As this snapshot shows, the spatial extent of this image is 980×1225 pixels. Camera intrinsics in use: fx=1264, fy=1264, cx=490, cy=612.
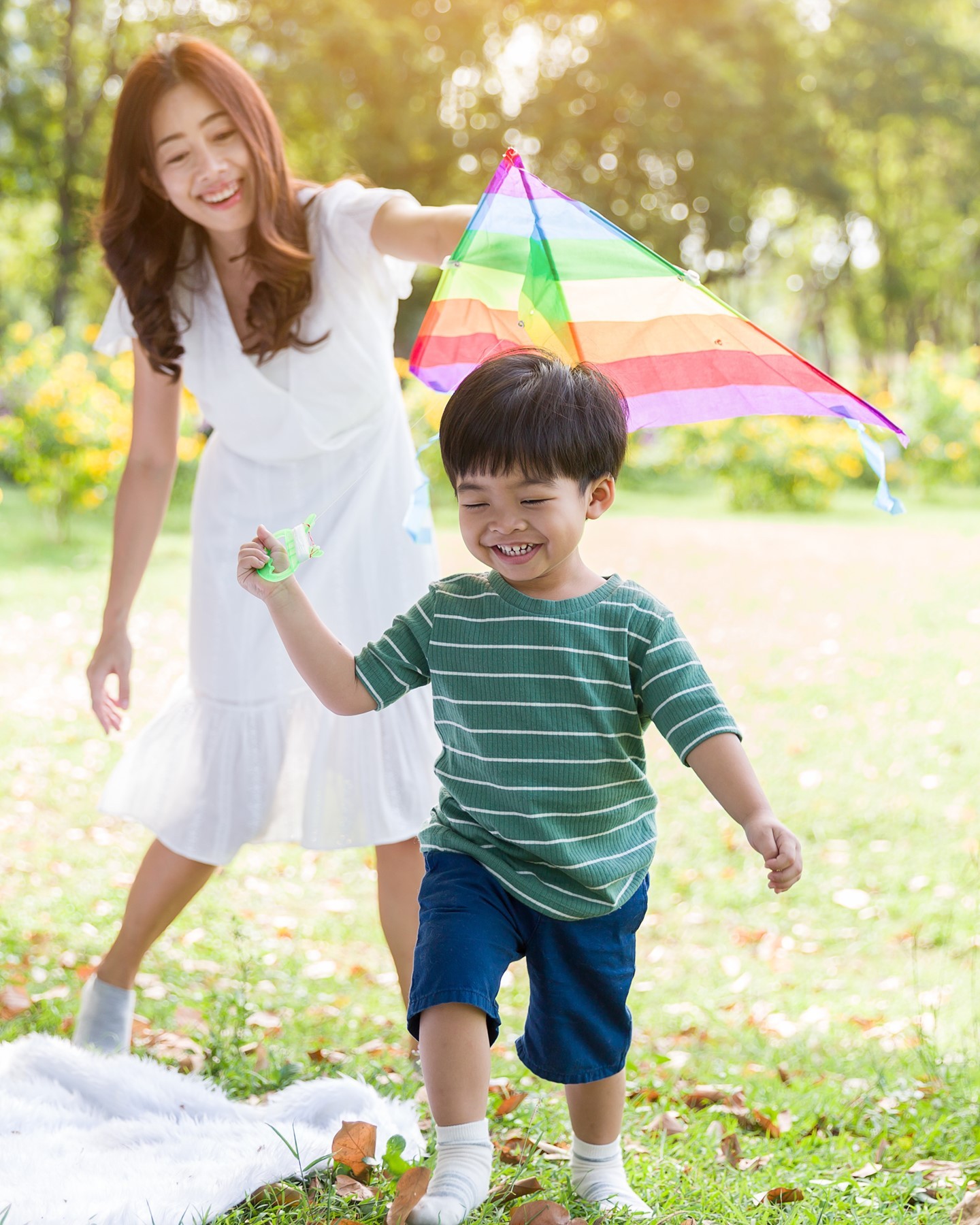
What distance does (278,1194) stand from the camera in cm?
208

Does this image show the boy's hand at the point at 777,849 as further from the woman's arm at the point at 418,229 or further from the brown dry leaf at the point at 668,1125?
the woman's arm at the point at 418,229

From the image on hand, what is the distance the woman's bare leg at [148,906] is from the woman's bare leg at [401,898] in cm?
40

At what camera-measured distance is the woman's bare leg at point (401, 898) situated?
276cm

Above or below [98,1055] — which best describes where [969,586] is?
above

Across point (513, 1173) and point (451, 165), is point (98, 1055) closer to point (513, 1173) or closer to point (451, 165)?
point (513, 1173)

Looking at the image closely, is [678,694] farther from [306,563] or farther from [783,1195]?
[306,563]

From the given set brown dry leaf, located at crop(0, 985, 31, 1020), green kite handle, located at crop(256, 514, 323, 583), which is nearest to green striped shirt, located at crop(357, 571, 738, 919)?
green kite handle, located at crop(256, 514, 323, 583)

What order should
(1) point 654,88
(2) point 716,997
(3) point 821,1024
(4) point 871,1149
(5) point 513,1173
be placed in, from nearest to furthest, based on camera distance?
(5) point 513,1173
(4) point 871,1149
(3) point 821,1024
(2) point 716,997
(1) point 654,88

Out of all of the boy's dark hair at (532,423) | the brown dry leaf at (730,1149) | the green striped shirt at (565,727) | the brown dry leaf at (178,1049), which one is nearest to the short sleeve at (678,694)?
the green striped shirt at (565,727)

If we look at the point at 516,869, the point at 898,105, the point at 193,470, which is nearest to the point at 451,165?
the point at 898,105

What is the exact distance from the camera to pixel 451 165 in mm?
19578

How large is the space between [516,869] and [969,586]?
716 cm

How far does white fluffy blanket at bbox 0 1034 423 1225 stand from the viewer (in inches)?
78.5

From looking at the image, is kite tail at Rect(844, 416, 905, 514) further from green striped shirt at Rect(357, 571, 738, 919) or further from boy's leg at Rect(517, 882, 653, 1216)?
boy's leg at Rect(517, 882, 653, 1216)
